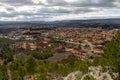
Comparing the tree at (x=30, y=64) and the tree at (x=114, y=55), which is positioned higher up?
the tree at (x=114, y=55)

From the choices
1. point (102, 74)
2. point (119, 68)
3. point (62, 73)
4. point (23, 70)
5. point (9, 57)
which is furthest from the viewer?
point (9, 57)

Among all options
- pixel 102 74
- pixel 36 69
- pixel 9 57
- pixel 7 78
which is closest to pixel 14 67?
pixel 7 78

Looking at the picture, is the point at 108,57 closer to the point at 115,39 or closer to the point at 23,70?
the point at 115,39

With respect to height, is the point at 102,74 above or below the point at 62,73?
above

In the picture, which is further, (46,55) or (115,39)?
(46,55)

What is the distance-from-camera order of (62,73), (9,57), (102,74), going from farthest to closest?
(9,57) < (62,73) < (102,74)

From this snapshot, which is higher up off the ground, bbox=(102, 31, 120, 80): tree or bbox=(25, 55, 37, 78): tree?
bbox=(102, 31, 120, 80): tree

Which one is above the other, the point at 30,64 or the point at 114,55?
the point at 114,55

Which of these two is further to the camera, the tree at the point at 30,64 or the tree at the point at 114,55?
the tree at the point at 30,64

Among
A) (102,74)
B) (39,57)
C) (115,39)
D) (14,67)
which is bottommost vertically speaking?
(39,57)

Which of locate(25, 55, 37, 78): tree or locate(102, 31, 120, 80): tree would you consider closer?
locate(102, 31, 120, 80): tree

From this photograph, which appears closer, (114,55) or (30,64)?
(114,55)
